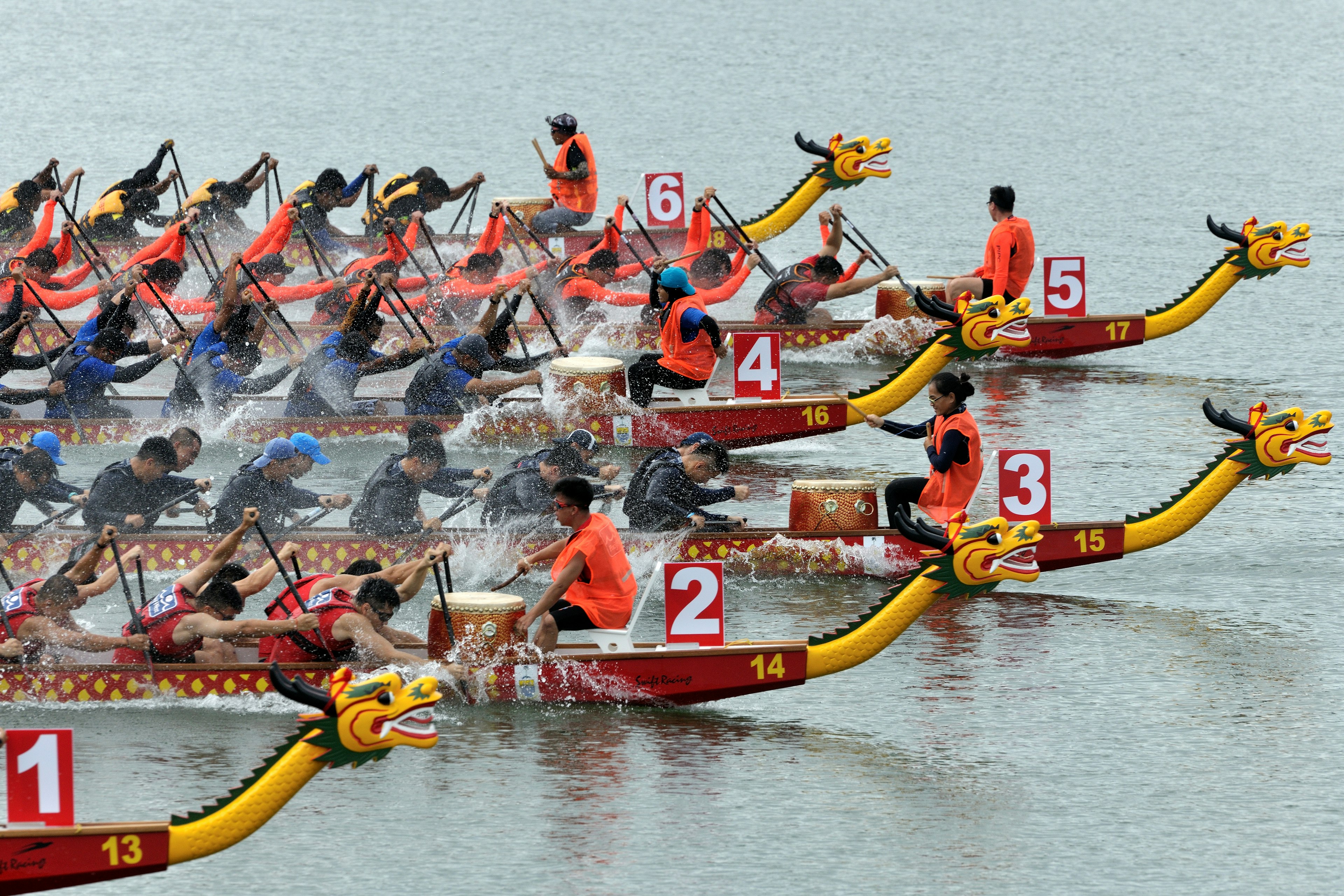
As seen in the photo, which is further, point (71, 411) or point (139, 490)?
point (71, 411)

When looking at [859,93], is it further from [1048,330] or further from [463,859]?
[463,859]

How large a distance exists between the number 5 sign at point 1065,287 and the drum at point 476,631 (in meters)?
9.38

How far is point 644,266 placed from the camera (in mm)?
19688

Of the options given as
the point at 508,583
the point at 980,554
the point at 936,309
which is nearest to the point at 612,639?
the point at 508,583

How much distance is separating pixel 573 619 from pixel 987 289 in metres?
8.68

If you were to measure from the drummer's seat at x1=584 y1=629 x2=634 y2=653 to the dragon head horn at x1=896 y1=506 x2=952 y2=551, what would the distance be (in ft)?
5.47

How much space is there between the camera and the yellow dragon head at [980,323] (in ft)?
52.8

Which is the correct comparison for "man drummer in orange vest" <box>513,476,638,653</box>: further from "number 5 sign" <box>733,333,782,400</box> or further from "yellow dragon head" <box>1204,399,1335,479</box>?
"number 5 sign" <box>733,333,782,400</box>

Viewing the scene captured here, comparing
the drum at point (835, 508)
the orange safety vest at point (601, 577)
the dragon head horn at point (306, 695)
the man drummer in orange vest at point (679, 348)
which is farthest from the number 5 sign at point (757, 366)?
the dragon head horn at point (306, 695)

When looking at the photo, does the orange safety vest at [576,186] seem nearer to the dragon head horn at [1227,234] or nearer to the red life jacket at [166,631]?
the dragon head horn at [1227,234]

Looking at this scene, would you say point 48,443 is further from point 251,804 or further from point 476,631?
point 251,804

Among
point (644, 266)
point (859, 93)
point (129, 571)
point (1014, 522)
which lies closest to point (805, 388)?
point (644, 266)

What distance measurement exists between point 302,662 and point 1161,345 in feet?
44.2

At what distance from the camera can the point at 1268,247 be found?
61.4 ft
